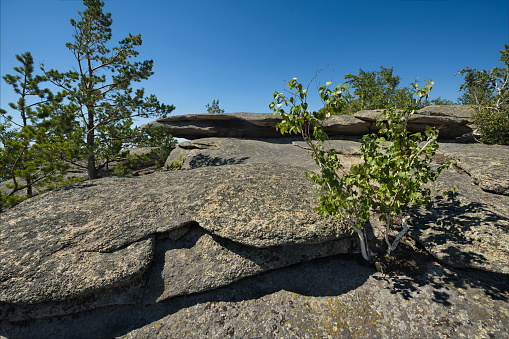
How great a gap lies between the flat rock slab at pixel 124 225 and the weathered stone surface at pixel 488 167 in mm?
5492

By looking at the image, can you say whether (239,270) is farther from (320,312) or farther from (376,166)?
(376,166)

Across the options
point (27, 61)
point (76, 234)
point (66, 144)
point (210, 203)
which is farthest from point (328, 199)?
point (27, 61)

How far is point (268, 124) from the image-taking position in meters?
17.9

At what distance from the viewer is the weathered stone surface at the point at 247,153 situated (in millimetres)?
12859

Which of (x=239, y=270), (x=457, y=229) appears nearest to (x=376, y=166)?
(x=457, y=229)

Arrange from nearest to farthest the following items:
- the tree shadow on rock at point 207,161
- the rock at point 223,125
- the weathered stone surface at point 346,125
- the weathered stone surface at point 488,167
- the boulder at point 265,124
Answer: the weathered stone surface at point 488,167
the tree shadow on rock at point 207,161
the boulder at point 265,124
the weathered stone surface at point 346,125
the rock at point 223,125

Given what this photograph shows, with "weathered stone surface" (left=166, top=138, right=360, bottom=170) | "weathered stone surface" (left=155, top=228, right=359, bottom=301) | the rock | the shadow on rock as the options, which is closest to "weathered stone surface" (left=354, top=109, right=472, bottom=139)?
"weathered stone surface" (left=166, top=138, right=360, bottom=170)

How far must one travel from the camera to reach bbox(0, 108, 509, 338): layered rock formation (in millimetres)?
4570

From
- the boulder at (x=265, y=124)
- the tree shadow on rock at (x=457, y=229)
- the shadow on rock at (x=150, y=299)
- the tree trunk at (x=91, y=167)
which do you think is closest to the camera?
the shadow on rock at (x=150, y=299)

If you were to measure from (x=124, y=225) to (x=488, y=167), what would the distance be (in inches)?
489

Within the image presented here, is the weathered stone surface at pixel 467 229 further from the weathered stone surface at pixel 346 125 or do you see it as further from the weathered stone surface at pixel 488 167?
the weathered stone surface at pixel 346 125

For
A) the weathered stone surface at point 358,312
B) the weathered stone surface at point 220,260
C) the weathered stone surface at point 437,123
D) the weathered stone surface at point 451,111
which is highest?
the weathered stone surface at point 451,111

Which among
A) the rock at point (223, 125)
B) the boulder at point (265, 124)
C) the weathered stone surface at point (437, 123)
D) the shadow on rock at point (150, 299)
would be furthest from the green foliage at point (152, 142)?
the weathered stone surface at point (437, 123)

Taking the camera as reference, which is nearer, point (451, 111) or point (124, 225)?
point (124, 225)
